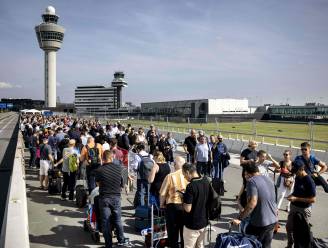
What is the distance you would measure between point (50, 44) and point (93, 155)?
15800 cm

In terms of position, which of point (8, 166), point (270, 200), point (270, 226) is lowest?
point (8, 166)

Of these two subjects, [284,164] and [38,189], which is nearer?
[284,164]

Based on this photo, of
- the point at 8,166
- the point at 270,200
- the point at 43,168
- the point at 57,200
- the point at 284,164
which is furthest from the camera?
the point at 8,166

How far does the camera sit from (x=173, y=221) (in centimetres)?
583

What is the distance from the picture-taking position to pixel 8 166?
61.3 ft

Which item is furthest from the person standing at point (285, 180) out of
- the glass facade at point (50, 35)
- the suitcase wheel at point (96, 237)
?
the glass facade at point (50, 35)

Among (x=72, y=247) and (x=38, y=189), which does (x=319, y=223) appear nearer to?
(x=72, y=247)

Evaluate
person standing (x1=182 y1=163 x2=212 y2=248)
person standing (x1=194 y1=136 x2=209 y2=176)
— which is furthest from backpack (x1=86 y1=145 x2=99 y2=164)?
person standing (x1=182 y1=163 x2=212 y2=248)

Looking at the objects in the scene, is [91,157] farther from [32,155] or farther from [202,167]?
[32,155]

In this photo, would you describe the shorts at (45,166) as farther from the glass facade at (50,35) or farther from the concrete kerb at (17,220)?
the glass facade at (50,35)

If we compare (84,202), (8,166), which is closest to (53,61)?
(8,166)

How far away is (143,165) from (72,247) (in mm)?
2524

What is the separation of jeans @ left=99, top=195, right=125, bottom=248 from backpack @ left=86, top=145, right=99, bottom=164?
3.65m

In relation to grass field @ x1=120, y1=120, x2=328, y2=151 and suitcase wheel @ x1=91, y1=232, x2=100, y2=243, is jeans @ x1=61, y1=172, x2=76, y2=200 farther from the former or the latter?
grass field @ x1=120, y1=120, x2=328, y2=151
